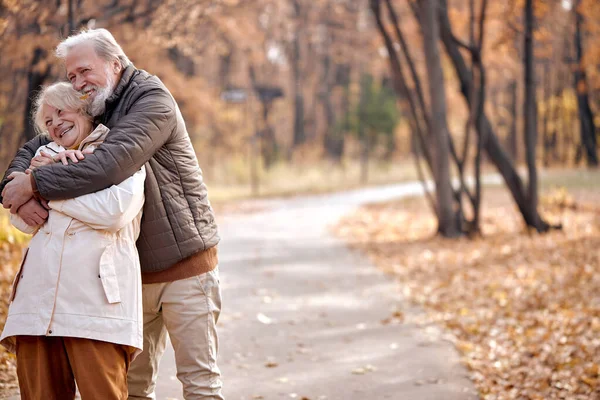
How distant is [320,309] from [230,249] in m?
4.71

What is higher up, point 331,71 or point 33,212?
point 33,212

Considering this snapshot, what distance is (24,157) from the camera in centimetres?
371

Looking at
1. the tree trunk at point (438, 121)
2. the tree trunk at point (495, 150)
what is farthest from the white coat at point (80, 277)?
the tree trunk at point (495, 150)

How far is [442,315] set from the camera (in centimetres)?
837

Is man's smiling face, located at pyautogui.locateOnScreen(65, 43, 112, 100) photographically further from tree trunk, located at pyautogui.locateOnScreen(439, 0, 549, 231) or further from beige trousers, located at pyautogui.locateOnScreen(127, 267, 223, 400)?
tree trunk, located at pyautogui.locateOnScreen(439, 0, 549, 231)

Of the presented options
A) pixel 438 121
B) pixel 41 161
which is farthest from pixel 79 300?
pixel 438 121

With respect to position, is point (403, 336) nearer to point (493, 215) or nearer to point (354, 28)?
point (493, 215)

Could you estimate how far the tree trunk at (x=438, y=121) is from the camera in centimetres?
1349

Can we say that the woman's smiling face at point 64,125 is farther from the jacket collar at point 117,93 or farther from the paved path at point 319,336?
the paved path at point 319,336

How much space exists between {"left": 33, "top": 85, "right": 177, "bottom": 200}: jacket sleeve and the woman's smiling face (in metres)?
0.23

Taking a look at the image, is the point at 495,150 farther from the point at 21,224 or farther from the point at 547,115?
the point at 547,115

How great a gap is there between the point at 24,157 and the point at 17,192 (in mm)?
407

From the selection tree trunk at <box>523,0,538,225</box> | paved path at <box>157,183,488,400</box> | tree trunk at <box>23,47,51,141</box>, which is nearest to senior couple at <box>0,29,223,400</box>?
paved path at <box>157,183,488,400</box>

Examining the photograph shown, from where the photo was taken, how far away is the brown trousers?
327 cm
